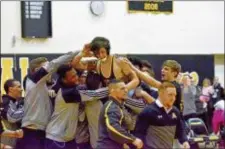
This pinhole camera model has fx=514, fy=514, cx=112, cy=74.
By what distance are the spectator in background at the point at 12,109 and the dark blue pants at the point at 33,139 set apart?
0.74ft

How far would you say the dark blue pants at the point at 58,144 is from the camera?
5.52 meters

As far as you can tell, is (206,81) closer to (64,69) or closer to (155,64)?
(155,64)

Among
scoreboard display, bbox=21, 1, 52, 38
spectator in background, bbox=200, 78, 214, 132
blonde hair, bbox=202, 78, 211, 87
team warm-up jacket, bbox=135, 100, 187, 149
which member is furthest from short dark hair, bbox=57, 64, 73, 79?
blonde hair, bbox=202, 78, 211, 87

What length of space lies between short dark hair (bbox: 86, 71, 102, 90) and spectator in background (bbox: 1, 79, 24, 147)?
2.74 ft

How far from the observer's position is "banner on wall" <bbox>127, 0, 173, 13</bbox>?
12.0 m

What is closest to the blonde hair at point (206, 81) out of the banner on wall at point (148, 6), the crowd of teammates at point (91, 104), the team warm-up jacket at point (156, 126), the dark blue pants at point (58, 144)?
the banner on wall at point (148, 6)

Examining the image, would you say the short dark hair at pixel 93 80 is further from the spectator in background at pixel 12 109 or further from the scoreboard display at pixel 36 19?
the scoreboard display at pixel 36 19

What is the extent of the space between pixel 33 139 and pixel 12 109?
17.0 inches

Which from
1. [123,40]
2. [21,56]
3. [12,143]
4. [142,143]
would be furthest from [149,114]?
[123,40]

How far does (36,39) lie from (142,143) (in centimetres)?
646

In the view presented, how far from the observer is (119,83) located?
5031 millimetres

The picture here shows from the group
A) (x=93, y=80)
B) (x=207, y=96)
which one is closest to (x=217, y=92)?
(x=207, y=96)

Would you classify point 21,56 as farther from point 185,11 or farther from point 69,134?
point 69,134

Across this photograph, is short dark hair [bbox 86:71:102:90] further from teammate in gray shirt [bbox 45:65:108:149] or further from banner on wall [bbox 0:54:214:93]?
banner on wall [bbox 0:54:214:93]
